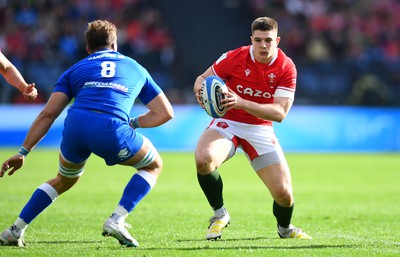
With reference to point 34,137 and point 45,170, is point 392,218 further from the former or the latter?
point 45,170

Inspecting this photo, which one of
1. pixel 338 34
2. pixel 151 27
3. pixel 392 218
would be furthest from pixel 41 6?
pixel 392 218

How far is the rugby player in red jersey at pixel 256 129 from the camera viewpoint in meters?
8.06

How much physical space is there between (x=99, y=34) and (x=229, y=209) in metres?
4.70

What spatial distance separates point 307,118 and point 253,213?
12054 millimetres

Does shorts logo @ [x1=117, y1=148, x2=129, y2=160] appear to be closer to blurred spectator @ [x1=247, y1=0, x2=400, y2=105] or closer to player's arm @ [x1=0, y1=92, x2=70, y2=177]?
player's arm @ [x1=0, y1=92, x2=70, y2=177]

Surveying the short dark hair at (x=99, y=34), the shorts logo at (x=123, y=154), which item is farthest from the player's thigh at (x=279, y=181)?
the short dark hair at (x=99, y=34)

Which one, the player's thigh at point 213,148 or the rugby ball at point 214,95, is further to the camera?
the player's thigh at point 213,148

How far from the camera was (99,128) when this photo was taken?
680 centimetres

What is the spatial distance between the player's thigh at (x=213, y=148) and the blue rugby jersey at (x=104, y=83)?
47.0 inches

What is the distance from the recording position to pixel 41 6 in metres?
25.9

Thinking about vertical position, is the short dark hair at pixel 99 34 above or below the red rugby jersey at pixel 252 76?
above

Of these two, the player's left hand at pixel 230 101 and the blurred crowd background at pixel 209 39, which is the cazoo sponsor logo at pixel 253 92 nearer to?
the player's left hand at pixel 230 101

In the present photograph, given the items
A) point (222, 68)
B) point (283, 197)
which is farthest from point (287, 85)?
point (283, 197)

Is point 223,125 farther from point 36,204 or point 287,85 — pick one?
point 36,204
